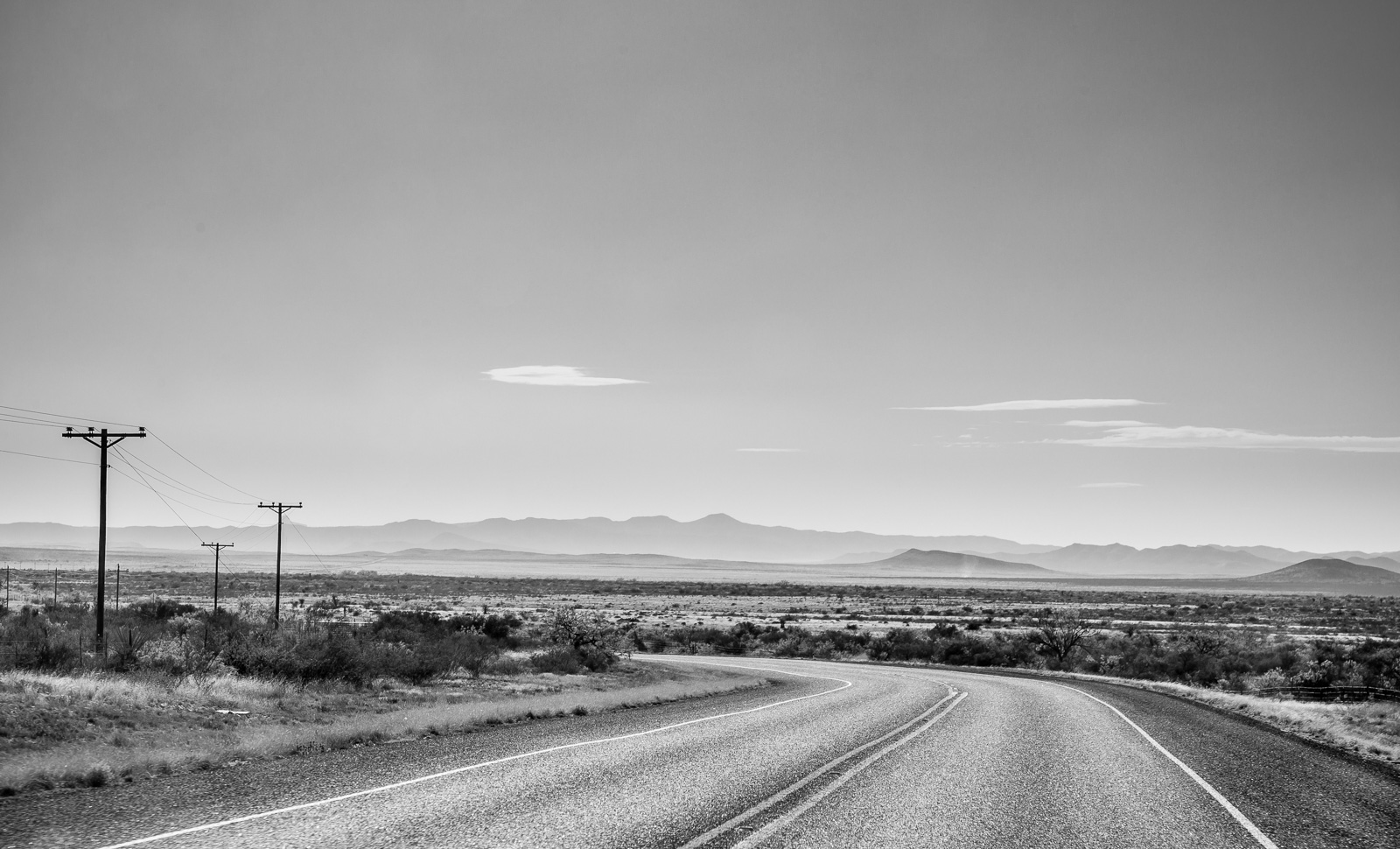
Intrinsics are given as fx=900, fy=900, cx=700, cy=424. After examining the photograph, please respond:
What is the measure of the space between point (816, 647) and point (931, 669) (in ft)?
39.0

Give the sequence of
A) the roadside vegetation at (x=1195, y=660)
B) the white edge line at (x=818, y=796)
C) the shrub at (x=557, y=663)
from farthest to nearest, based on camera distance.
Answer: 1. the shrub at (x=557, y=663)
2. the roadside vegetation at (x=1195, y=660)
3. the white edge line at (x=818, y=796)

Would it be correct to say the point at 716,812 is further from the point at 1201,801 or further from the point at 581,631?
the point at 581,631

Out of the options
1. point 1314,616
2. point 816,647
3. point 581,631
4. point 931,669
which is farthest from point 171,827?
point 1314,616

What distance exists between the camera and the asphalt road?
28.1ft

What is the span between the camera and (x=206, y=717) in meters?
16.2

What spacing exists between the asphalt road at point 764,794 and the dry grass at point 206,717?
888mm

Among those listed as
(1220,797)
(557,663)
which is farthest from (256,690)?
(1220,797)

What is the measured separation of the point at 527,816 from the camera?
9117 mm

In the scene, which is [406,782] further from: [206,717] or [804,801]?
[206,717]

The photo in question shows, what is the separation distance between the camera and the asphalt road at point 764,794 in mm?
8570

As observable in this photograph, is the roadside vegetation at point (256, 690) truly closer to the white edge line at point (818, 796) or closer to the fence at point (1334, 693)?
the white edge line at point (818, 796)

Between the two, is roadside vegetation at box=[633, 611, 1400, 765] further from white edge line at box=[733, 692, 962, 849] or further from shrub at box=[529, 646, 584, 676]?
shrub at box=[529, 646, 584, 676]

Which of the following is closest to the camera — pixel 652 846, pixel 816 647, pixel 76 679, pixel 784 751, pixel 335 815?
pixel 652 846

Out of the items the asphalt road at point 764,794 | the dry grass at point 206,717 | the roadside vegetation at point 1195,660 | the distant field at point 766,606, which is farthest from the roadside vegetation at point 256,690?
the distant field at point 766,606
